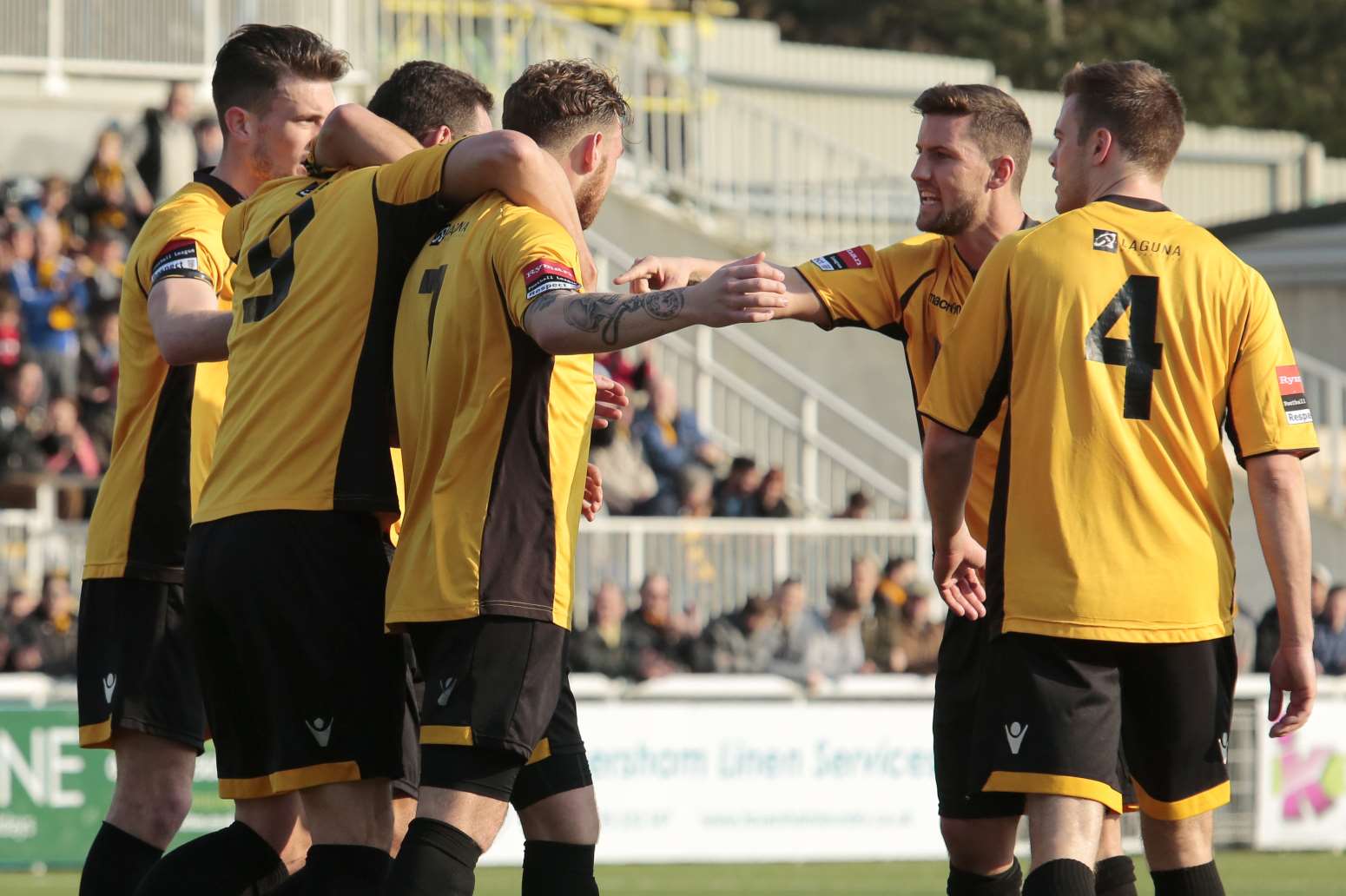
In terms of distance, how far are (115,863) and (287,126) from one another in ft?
6.85

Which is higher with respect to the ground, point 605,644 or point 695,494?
point 695,494

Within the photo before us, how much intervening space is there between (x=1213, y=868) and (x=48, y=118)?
15577 mm

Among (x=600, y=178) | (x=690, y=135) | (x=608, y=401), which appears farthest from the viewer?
(x=690, y=135)

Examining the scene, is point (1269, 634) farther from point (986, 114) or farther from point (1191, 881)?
point (1191, 881)

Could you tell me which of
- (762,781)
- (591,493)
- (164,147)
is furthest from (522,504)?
(164,147)

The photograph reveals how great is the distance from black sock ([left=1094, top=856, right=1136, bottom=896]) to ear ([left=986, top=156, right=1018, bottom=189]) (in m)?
1.90

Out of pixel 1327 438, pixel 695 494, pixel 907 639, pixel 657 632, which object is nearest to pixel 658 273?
pixel 657 632

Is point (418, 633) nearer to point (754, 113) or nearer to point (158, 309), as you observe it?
point (158, 309)

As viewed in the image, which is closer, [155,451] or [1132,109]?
[1132,109]

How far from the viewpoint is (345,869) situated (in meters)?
5.05

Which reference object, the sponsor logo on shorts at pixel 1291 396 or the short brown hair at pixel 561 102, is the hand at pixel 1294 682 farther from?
the short brown hair at pixel 561 102

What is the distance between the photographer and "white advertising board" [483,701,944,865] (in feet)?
40.7

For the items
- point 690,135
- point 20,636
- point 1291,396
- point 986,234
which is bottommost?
point 20,636

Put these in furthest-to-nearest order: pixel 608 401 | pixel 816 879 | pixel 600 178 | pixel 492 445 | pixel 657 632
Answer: pixel 657 632, pixel 816 879, pixel 608 401, pixel 600 178, pixel 492 445
